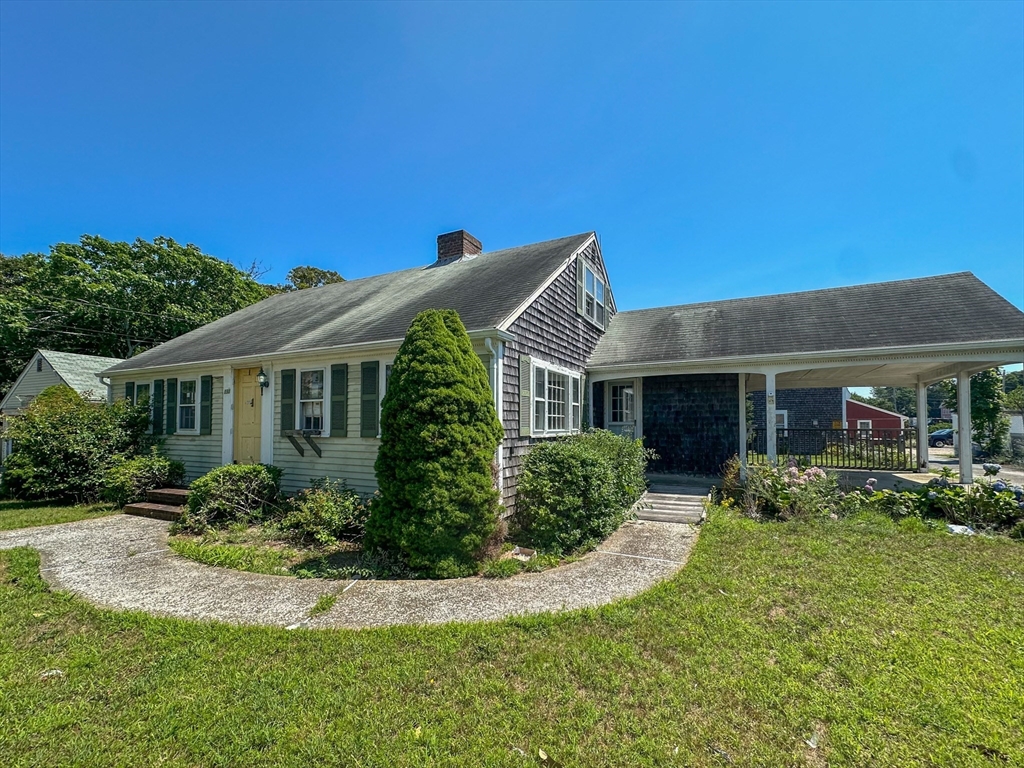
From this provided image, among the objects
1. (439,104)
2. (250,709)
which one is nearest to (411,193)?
(439,104)

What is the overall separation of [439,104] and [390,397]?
6.84m

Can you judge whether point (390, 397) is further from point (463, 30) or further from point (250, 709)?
point (463, 30)

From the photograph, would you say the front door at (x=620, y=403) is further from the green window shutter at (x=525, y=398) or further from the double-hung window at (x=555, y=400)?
the green window shutter at (x=525, y=398)

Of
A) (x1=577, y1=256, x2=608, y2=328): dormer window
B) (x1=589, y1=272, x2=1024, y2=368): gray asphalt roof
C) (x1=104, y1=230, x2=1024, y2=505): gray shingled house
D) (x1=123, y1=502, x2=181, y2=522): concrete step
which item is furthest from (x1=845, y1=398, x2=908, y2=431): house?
(x1=123, y1=502, x2=181, y2=522): concrete step

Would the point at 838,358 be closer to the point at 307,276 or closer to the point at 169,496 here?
the point at 169,496

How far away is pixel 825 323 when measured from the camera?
10.3m

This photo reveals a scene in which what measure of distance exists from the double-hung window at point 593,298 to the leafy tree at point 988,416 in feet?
49.0

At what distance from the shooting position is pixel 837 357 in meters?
9.05

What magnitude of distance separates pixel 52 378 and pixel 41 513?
1043cm

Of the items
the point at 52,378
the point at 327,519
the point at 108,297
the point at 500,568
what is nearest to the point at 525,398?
the point at 500,568

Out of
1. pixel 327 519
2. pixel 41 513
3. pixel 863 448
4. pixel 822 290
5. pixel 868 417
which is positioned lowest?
pixel 41 513

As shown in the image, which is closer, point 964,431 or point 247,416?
point 964,431

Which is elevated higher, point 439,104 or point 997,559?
point 439,104

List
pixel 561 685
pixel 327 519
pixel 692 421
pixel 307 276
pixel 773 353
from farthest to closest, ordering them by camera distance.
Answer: pixel 307 276
pixel 692 421
pixel 773 353
pixel 327 519
pixel 561 685
